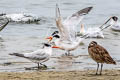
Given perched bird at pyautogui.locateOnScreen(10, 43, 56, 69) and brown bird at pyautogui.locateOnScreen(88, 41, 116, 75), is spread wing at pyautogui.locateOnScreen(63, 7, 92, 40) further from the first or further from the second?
brown bird at pyautogui.locateOnScreen(88, 41, 116, 75)

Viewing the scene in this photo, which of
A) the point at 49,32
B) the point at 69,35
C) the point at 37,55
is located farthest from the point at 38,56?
the point at 49,32

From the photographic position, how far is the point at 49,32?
1509 centimetres

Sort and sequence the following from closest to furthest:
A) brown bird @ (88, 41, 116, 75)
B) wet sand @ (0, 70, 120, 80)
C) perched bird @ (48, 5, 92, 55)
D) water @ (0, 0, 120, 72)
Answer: wet sand @ (0, 70, 120, 80) < brown bird @ (88, 41, 116, 75) < water @ (0, 0, 120, 72) < perched bird @ (48, 5, 92, 55)

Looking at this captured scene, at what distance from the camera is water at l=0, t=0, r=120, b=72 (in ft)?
33.2

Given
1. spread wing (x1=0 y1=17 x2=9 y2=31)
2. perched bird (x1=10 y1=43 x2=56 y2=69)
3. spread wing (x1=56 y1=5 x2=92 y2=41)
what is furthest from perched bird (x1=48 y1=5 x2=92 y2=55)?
perched bird (x1=10 y1=43 x2=56 y2=69)

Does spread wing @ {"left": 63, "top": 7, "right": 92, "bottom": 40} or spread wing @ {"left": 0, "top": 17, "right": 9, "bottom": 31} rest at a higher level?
spread wing @ {"left": 63, "top": 7, "right": 92, "bottom": 40}

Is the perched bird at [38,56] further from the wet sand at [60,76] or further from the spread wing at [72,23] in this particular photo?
the spread wing at [72,23]

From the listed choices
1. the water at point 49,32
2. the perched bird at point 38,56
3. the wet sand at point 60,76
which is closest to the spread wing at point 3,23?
the water at point 49,32

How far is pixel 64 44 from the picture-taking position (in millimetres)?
12188

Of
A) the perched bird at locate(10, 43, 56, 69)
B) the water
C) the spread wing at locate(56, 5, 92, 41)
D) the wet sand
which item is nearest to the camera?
the wet sand

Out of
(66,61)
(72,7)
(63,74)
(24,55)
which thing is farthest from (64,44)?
(72,7)

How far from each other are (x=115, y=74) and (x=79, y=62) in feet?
7.53

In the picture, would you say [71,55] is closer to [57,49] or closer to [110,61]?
[57,49]

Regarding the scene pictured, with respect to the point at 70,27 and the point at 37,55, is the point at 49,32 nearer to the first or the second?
the point at 70,27
